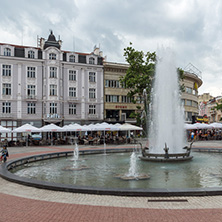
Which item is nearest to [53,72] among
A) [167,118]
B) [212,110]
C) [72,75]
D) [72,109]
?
[72,75]

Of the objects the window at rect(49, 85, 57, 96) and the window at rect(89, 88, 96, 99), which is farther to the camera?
the window at rect(89, 88, 96, 99)

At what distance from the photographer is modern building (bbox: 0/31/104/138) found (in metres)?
45.0

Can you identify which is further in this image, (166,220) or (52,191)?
(52,191)

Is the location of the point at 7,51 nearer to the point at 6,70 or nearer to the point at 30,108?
the point at 6,70

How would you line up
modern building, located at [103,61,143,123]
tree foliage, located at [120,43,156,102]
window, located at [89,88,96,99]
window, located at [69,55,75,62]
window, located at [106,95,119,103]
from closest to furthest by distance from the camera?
1. tree foliage, located at [120,43,156,102]
2. window, located at [69,55,75,62]
3. window, located at [89,88,96,99]
4. modern building, located at [103,61,143,123]
5. window, located at [106,95,119,103]

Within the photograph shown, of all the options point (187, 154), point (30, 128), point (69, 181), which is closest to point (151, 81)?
point (30, 128)

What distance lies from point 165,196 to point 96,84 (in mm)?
44660

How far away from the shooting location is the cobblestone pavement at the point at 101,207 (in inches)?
255

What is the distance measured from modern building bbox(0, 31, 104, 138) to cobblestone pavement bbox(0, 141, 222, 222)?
38.5 m

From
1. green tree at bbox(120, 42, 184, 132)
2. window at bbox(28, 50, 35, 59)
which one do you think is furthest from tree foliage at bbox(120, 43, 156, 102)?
window at bbox(28, 50, 35, 59)

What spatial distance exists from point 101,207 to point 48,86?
42484 mm

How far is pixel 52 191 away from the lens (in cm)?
928

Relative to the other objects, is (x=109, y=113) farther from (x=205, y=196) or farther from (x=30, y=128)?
(x=205, y=196)

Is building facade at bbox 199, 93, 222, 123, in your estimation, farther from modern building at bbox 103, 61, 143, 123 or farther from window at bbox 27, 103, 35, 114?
window at bbox 27, 103, 35, 114
